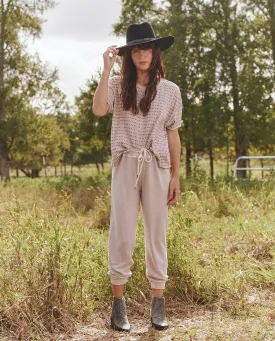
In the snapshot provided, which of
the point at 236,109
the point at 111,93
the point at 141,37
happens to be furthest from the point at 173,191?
the point at 236,109

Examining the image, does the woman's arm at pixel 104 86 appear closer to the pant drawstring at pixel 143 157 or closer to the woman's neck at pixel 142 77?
the woman's neck at pixel 142 77

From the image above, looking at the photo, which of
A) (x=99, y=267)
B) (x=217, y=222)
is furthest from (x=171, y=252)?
(x=217, y=222)

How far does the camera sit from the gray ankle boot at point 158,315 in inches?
142

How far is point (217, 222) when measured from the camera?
23.3 ft

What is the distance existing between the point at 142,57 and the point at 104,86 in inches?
13.6

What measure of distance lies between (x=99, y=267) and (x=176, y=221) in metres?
1.06

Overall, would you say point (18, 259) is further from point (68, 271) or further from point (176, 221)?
point (176, 221)

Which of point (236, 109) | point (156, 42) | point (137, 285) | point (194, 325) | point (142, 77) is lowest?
point (194, 325)

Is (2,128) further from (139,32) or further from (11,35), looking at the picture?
(139,32)

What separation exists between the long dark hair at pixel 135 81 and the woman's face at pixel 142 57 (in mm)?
15

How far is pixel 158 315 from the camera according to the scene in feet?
11.9

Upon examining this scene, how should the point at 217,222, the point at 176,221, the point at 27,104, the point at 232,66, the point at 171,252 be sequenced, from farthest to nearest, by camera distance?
the point at 27,104 → the point at 232,66 → the point at 217,222 → the point at 176,221 → the point at 171,252

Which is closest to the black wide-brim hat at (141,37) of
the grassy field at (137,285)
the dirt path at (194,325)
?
the grassy field at (137,285)

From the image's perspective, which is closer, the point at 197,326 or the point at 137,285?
the point at 197,326
